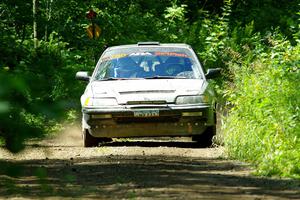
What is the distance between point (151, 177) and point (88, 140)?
4.48m

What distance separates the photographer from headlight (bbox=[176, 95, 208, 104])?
11875 millimetres

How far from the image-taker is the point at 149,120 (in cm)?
1188

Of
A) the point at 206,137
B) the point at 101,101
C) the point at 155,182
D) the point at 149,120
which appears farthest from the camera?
the point at 206,137

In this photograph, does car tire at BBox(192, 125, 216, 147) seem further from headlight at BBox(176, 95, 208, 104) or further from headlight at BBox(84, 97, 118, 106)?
headlight at BBox(84, 97, 118, 106)

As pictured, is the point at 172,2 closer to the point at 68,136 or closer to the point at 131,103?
the point at 68,136

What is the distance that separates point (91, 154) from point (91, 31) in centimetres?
1563

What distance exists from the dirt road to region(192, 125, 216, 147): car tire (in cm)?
59

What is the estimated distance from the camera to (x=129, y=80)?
12516mm

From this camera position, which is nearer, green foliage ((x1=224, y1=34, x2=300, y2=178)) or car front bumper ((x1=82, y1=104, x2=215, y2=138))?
green foliage ((x1=224, y1=34, x2=300, y2=178))

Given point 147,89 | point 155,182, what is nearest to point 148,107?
point 147,89

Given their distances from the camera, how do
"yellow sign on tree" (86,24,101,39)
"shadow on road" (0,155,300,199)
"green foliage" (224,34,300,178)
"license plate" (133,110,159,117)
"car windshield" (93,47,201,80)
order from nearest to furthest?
"shadow on road" (0,155,300,199) → "green foliage" (224,34,300,178) → "license plate" (133,110,159,117) → "car windshield" (93,47,201,80) → "yellow sign on tree" (86,24,101,39)

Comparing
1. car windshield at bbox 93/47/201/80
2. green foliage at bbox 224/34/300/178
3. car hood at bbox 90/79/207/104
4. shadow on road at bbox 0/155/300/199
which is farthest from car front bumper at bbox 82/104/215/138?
shadow on road at bbox 0/155/300/199

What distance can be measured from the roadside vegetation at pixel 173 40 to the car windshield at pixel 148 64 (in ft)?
2.20

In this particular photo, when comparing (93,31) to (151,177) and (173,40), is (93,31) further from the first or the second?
(151,177)
